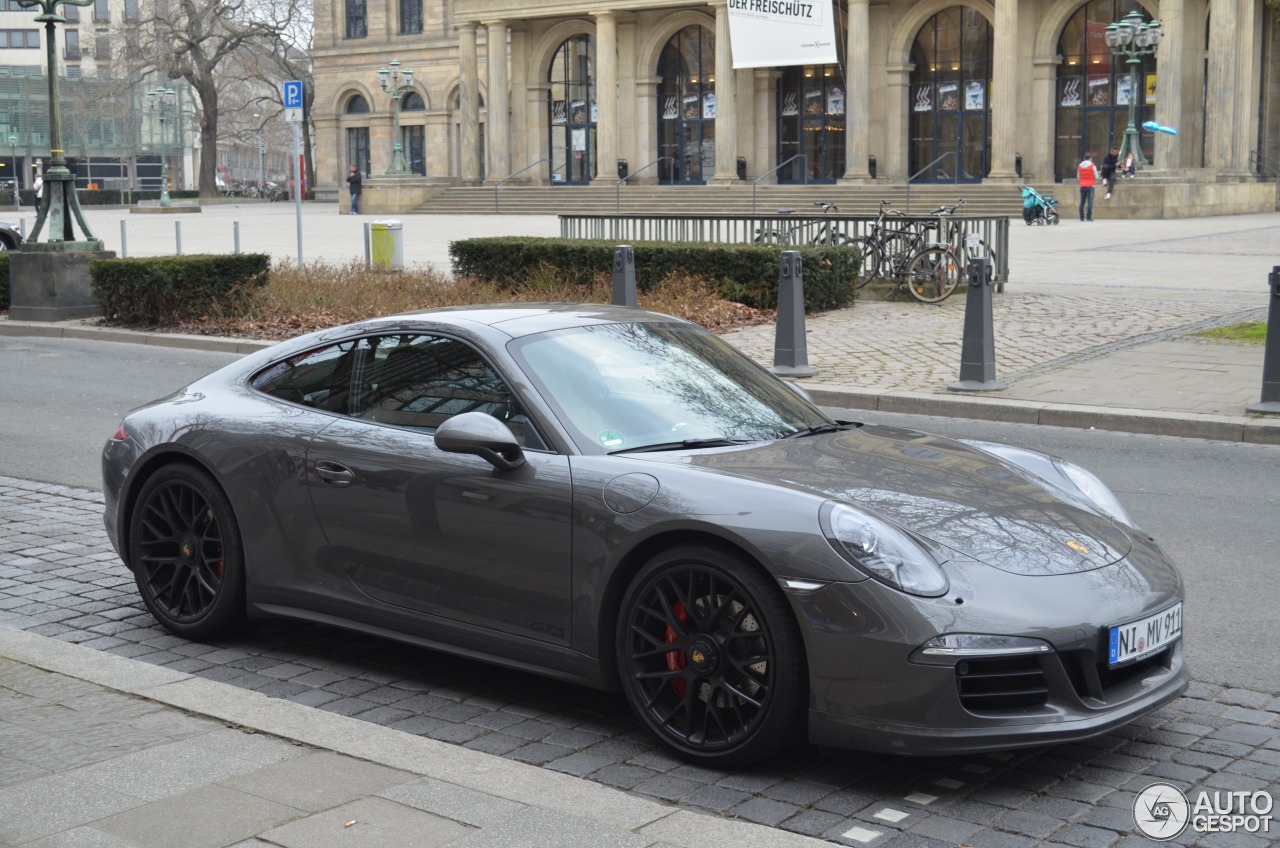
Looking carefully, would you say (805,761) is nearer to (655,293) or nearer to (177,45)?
(655,293)

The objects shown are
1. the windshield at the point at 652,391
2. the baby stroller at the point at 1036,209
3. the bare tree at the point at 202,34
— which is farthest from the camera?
the bare tree at the point at 202,34

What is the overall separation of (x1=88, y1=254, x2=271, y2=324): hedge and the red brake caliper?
48.4 ft

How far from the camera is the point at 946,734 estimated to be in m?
4.12

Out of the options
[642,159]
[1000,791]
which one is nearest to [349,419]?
[1000,791]

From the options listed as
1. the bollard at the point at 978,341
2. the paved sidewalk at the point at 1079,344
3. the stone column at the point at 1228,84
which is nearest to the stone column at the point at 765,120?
the stone column at the point at 1228,84

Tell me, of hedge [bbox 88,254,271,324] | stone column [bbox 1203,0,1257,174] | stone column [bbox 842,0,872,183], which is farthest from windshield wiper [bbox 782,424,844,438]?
stone column [bbox 842,0,872,183]

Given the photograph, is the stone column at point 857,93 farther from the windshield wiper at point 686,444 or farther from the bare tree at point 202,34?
the windshield wiper at point 686,444

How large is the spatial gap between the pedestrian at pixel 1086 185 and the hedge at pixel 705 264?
22.8 m

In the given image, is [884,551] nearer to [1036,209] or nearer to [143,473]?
[143,473]

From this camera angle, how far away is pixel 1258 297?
19.5m

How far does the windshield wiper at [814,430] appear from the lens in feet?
17.7

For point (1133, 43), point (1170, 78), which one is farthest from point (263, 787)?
point (1170, 78)

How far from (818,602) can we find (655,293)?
14.0m

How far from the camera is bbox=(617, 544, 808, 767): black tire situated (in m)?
4.29
